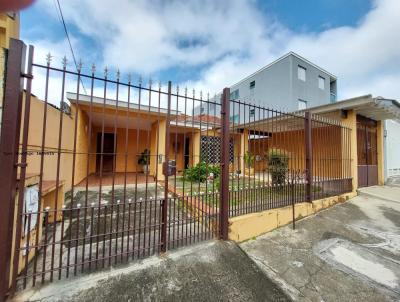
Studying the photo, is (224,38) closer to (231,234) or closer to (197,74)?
(197,74)

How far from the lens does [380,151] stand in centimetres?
754

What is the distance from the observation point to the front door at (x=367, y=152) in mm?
6570

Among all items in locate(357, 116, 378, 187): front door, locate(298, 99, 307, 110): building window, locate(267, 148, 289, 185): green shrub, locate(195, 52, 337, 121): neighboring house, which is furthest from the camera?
locate(298, 99, 307, 110): building window

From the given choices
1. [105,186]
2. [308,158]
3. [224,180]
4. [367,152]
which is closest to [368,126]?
[367,152]

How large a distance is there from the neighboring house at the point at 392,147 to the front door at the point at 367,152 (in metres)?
1.72

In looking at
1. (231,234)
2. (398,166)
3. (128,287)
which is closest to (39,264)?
(128,287)

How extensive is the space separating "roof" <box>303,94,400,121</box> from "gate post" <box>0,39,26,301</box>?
7.35m

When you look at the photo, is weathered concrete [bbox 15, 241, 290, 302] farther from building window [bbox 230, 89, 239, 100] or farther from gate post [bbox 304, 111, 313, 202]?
building window [bbox 230, 89, 239, 100]

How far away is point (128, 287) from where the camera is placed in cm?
192

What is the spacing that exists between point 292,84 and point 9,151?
53.3ft

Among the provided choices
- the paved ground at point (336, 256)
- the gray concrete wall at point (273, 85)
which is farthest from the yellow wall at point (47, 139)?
the gray concrete wall at point (273, 85)

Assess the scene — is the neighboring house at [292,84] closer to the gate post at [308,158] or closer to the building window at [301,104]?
the building window at [301,104]

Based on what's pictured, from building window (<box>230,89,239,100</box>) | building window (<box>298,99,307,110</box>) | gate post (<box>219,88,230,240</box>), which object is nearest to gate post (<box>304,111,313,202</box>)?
gate post (<box>219,88,230,240</box>)

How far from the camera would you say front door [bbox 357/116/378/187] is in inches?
259
